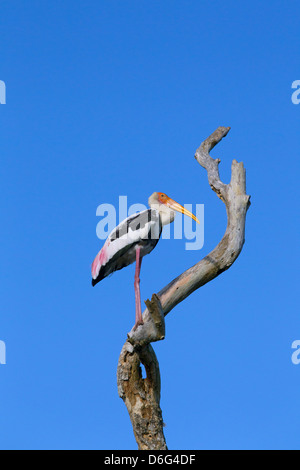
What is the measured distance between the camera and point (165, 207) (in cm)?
876

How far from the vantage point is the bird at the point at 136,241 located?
8.34m

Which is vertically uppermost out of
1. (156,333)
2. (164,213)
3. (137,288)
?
(164,213)

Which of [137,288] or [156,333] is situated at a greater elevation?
[137,288]

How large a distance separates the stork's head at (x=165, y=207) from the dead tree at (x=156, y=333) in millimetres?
653

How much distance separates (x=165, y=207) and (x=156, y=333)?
1.92m

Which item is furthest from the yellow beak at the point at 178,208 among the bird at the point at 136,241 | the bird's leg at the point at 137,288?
the bird's leg at the point at 137,288

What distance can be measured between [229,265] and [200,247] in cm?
50

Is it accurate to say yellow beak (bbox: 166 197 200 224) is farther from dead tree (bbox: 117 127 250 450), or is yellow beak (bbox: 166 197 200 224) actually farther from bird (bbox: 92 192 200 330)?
dead tree (bbox: 117 127 250 450)

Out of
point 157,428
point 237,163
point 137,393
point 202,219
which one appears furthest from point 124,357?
point 237,163

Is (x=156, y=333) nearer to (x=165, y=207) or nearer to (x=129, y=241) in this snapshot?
(x=129, y=241)

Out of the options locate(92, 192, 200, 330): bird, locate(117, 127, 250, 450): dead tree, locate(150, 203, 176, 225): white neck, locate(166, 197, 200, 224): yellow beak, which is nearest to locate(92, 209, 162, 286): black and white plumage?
locate(92, 192, 200, 330): bird

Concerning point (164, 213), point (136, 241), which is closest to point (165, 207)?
point (164, 213)

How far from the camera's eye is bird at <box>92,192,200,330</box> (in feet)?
27.4
